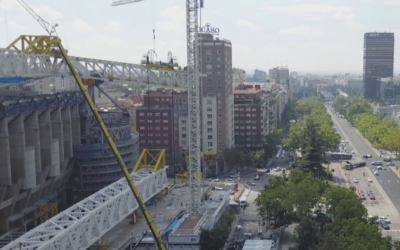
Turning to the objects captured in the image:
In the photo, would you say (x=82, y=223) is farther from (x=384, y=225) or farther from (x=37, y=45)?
(x=384, y=225)

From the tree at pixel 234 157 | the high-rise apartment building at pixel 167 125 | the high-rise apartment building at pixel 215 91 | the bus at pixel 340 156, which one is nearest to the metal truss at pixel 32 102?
the high-rise apartment building at pixel 167 125

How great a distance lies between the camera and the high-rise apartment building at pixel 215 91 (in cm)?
8369

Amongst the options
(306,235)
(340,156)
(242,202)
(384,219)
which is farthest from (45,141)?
(340,156)

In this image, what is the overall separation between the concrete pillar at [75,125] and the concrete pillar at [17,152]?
456 inches

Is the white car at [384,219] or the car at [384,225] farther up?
the white car at [384,219]

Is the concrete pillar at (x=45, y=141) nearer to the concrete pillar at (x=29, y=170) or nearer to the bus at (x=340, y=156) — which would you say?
the concrete pillar at (x=29, y=170)

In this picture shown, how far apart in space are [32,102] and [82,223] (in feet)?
49.3

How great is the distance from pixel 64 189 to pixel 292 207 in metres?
23.4

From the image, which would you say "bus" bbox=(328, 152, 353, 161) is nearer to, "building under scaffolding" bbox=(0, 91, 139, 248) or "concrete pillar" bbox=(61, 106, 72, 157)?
"building under scaffolding" bbox=(0, 91, 139, 248)

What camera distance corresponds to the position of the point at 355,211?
46.7m

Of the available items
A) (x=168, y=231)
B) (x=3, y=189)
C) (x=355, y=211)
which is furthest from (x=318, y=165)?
(x=3, y=189)

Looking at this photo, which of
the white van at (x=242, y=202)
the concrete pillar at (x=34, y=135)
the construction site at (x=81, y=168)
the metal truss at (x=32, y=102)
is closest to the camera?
the construction site at (x=81, y=168)

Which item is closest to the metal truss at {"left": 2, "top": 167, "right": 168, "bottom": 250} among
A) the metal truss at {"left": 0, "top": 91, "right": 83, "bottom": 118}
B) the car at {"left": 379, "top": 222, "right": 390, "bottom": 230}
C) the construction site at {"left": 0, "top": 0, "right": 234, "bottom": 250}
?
the construction site at {"left": 0, "top": 0, "right": 234, "bottom": 250}

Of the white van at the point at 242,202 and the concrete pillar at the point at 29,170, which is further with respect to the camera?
the white van at the point at 242,202
